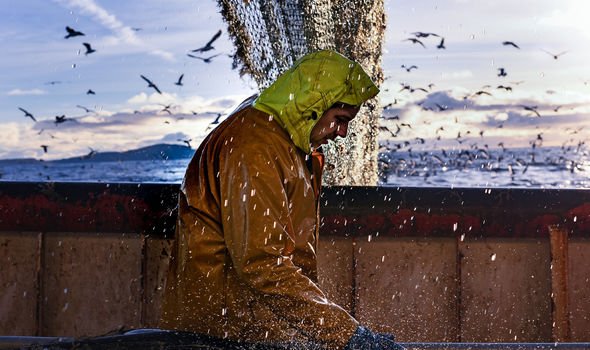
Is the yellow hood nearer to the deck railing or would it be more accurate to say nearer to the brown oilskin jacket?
the brown oilskin jacket

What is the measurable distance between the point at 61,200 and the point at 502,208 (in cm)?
236

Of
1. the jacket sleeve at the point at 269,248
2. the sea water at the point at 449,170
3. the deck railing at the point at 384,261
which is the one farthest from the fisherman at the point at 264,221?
the sea water at the point at 449,170

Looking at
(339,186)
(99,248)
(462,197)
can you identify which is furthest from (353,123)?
(99,248)

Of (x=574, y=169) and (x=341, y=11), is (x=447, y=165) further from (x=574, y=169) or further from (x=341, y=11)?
(x=341, y=11)

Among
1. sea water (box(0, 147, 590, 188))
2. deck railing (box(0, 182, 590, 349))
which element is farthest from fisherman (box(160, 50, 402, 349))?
sea water (box(0, 147, 590, 188))

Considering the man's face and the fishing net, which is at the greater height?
the fishing net

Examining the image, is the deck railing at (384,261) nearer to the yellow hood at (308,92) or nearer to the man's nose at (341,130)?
the man's nose at (341,130)

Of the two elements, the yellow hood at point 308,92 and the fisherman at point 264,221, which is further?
the yellow hood at point 308,92

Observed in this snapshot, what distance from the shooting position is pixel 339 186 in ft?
13.8

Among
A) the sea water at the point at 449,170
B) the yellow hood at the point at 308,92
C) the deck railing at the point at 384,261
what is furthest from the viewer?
the sea water at the point at 449,170

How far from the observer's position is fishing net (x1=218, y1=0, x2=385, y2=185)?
4129mm

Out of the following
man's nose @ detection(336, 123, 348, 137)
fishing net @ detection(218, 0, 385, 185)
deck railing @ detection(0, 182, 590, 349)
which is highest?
fishing net @ detection(218, 0, 385, 185)

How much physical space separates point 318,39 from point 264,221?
1975 millimetres

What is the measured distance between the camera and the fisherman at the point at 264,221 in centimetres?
240
